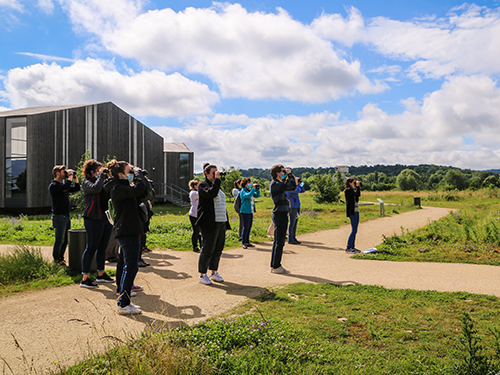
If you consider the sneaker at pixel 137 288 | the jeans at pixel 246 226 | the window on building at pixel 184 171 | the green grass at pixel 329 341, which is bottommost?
the sneaker at pixel 137 288

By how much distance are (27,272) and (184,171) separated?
27159 millimetres

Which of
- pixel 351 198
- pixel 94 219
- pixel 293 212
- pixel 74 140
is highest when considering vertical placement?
pixel 74 140

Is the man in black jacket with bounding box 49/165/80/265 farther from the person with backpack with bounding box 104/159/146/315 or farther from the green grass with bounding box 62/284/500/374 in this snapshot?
the green grass with bounding box 62/284/500/374

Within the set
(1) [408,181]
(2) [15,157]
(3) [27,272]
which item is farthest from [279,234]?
(1) [408,181]

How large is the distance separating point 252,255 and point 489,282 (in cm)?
490

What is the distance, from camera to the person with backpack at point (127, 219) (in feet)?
14.9

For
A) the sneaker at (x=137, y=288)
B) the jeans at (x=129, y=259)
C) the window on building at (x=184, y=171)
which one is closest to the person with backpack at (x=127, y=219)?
the jeans at (x=129, y=259)

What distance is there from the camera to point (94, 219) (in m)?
5.80

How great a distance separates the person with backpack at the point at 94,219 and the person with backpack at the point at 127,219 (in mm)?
A: 1065

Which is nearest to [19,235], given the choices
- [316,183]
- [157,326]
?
[157,326]

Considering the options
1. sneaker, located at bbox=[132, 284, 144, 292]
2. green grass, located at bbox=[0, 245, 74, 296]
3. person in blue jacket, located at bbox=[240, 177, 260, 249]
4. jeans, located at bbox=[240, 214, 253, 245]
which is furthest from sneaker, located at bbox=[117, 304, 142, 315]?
jeans, located at bbox=[240, 214, 253, 245]

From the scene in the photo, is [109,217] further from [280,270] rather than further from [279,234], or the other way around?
[280,270]

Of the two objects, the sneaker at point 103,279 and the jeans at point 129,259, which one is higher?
the jeans at point 129,259

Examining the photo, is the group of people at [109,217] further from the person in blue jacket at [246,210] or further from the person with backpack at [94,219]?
the person in blue jacket at [246,210]
